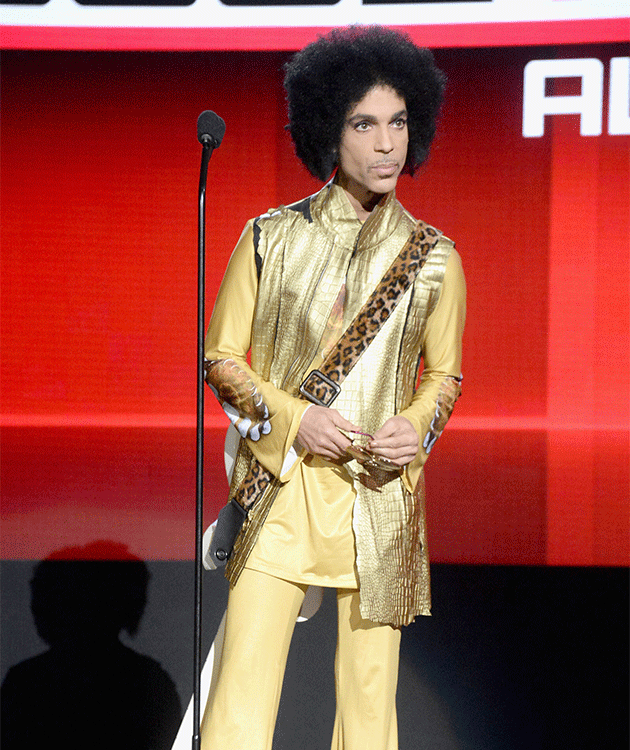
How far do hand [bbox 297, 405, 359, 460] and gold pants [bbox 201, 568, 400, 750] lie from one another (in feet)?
0.95

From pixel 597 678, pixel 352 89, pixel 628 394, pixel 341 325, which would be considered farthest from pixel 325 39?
pixel 628 394

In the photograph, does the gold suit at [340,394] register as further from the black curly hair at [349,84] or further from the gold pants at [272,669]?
the black curly hair at [349,84]

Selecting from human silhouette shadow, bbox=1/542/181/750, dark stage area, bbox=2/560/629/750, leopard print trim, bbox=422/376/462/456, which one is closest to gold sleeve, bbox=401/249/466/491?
leopard print trim, bbox=422/376/462/456

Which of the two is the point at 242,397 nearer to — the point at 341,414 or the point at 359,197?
the point at 341,414

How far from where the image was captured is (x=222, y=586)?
9.23ft

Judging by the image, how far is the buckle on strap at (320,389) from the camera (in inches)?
66.8

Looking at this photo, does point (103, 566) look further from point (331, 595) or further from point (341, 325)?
point (341, 325)

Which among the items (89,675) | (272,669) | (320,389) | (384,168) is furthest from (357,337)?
(89,675)

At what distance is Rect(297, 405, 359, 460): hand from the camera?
163cm

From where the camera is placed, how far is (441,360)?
5.93 ft

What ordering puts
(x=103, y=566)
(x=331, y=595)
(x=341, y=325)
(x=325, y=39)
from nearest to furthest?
(x=341, y=325), (x=325, y=39), (x=103, y=566), (x=331, y=595)

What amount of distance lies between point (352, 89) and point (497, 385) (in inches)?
164

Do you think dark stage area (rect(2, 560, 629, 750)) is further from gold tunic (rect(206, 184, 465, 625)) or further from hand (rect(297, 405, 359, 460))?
hand (rect(297, 405, 359, 460))

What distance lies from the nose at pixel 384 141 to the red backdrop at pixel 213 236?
3725 millimetres
